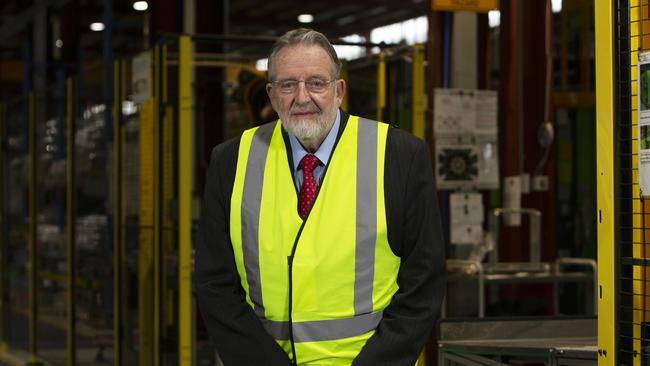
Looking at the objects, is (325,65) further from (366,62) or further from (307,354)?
(366,62)

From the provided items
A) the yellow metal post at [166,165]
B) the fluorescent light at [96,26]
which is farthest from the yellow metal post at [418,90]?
the fluorescent light at [96,26]

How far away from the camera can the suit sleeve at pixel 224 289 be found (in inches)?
108

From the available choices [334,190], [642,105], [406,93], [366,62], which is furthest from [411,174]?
[366,62]

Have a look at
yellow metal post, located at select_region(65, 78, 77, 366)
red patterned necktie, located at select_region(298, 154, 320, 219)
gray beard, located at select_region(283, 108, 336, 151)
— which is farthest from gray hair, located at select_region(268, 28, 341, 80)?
yellow metal post, located at select_region(65, 78, 77, 366)

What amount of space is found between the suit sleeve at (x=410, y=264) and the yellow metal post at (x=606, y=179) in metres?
0.40

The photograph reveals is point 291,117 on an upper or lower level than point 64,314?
upper

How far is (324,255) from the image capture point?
2.71 metres

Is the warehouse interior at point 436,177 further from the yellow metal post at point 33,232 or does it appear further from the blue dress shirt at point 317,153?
the blue dress shirt at point 317,153

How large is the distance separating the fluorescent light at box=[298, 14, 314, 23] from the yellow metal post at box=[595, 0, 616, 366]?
69.0ft

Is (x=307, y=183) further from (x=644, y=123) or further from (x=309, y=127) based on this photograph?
(x=644, y=123)

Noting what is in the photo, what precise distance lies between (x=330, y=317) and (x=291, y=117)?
0.48 m

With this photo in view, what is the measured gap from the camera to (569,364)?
3.63m

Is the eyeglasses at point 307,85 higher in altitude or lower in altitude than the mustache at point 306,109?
higher

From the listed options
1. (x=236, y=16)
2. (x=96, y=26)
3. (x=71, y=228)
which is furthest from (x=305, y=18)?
(x=71, y=228)
